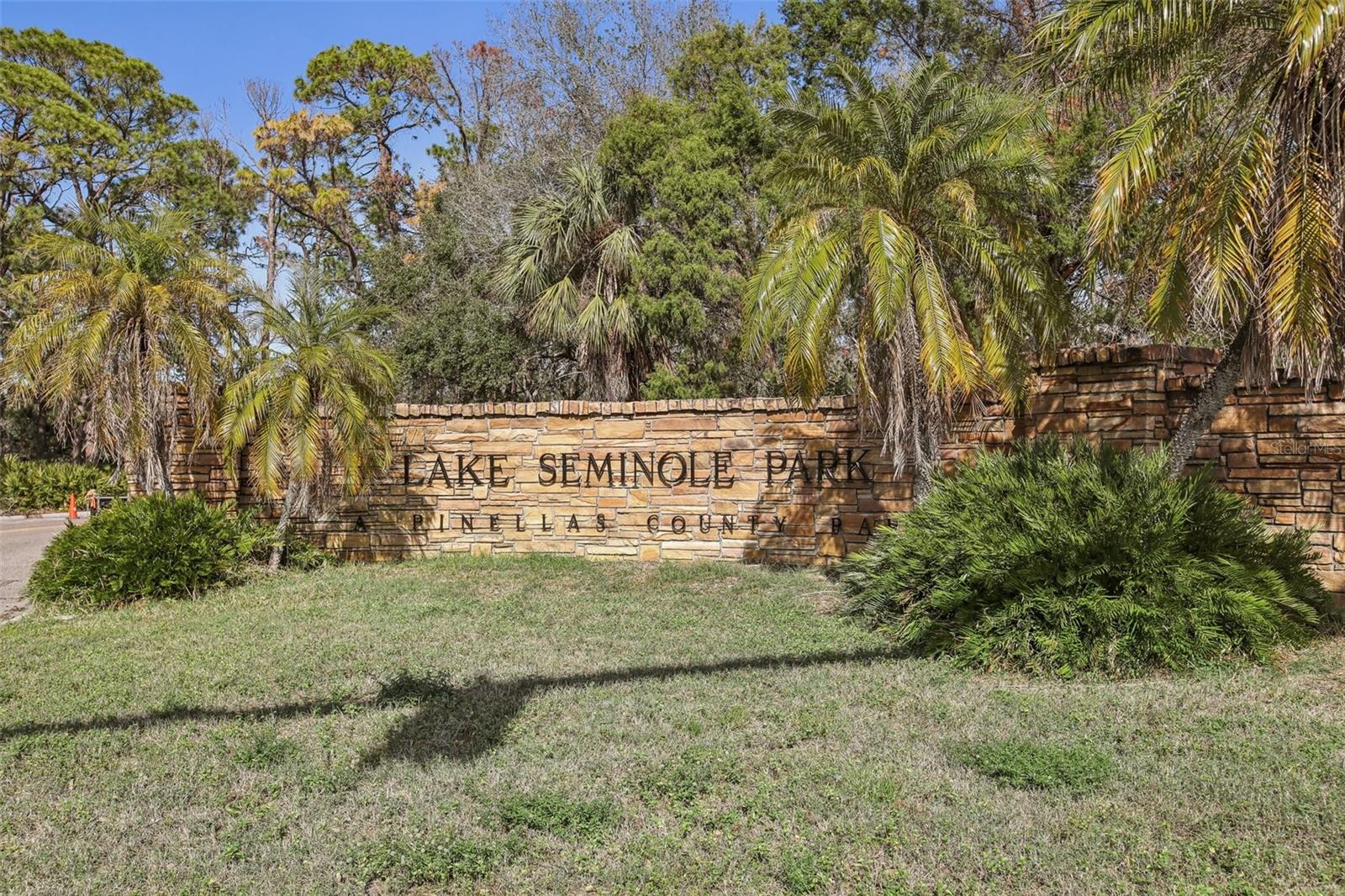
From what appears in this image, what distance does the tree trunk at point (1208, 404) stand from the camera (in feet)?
23.7

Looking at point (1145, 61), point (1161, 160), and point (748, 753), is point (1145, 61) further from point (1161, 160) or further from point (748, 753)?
point (748, 753)

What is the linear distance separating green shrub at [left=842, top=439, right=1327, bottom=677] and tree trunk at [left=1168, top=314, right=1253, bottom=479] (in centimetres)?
29

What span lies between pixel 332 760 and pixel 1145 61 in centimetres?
741

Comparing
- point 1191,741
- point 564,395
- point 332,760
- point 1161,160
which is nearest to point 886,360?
point 1161,160

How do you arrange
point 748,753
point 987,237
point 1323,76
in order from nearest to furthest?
point 748,753
point 1323,76
point 987,237

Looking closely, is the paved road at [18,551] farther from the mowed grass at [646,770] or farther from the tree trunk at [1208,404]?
the tree trunk at [1208,404]

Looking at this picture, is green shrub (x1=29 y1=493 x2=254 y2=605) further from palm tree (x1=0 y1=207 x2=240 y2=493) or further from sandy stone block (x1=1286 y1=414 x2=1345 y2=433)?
sandy stone block (x1=1286 y1=414 x2=1345 y2=433)

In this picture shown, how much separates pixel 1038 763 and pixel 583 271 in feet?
46.9

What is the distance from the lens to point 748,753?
4867 millimetres

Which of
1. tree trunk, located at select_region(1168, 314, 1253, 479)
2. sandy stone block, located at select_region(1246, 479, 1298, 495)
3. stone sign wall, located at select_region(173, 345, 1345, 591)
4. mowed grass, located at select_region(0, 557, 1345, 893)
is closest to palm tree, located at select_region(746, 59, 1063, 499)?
stone sign wall, located at select_region(173, 345, 1345, 591)

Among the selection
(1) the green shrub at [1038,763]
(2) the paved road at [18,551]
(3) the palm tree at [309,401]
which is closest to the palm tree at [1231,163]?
(1) the green shrub at [1038,763]

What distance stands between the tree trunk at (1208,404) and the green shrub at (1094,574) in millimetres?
288

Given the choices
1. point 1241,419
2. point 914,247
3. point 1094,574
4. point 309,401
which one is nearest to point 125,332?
point 309,401

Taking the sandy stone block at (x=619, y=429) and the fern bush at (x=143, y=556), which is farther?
the sandy stone block at (x=619, y=429)
